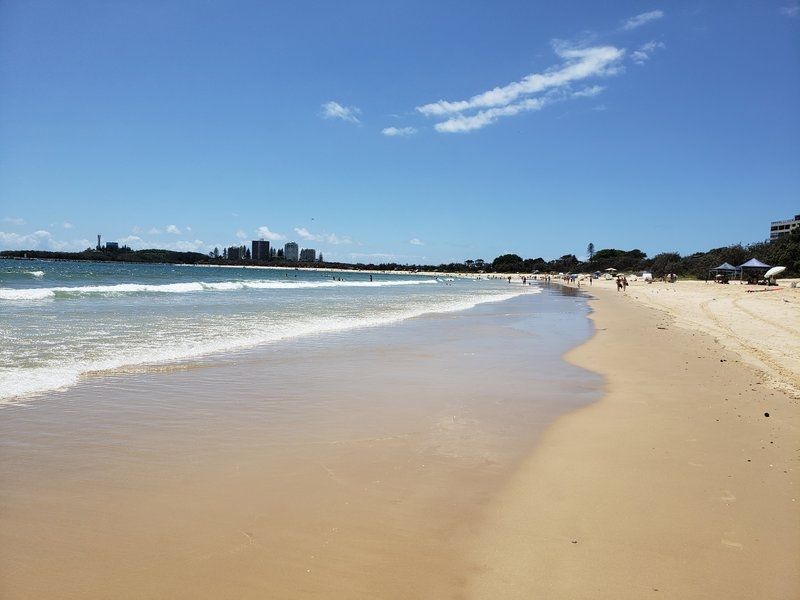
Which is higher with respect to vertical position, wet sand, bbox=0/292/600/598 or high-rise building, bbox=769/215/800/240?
high-rise building, bbox=769/215/800/240

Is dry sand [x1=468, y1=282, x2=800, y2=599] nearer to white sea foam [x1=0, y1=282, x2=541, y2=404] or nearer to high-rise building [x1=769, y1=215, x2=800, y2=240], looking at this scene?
white sea foam [x1=0, y1=282, x2=541, y2=404]

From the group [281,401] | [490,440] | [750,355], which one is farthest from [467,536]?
[750,355]

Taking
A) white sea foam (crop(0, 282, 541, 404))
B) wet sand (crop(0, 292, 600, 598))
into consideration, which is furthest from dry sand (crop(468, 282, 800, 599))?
white sea foam (crop(0, 282, 541, 404))

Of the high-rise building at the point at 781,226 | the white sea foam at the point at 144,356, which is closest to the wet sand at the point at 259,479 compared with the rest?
the white sea foam at the point at 144,356

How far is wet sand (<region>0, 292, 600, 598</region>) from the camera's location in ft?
9.52

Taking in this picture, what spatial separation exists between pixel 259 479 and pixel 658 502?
319 centimetres

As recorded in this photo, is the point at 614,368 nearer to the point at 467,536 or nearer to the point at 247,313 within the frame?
the point at 467,536

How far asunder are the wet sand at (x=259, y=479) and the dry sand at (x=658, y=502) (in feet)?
0.98

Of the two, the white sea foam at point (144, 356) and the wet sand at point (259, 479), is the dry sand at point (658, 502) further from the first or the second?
the white sea foam at point (144, 356)

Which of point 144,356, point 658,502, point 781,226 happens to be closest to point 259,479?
point 658,502

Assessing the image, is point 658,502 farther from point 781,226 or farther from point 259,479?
A: point 781,226

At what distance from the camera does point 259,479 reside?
→ 13.7ft

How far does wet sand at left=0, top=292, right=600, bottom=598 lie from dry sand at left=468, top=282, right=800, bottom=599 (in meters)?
0.30

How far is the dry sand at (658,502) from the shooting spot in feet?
9.59
